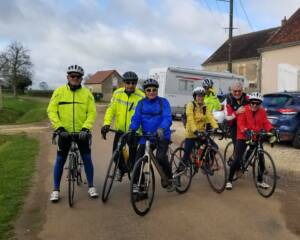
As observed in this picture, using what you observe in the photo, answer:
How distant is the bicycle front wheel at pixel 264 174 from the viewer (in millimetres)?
6672

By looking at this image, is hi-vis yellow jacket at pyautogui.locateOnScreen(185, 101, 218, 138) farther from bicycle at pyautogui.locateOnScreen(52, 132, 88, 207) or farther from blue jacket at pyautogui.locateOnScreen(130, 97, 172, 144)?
bicycle at pyautogui.locateOnScreen(52, 132, 88, 207)

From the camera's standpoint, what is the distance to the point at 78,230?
5.05m

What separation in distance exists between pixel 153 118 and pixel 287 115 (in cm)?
707

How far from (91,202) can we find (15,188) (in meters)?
1.66

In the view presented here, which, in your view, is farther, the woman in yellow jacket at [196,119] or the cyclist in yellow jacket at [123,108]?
the woman in yellow jacket at [196,119]

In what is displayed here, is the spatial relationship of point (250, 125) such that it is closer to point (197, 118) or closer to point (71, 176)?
point (197, 118)

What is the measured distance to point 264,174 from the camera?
6.87 metres

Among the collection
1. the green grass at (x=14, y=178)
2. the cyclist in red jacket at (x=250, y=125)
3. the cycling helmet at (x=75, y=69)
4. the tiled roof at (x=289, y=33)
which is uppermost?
the tiled roof at (x=289, y=33)

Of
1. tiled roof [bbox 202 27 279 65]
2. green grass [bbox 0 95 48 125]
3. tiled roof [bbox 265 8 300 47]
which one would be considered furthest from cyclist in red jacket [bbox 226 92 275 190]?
tiled roof [bbox 202 27 279 65]

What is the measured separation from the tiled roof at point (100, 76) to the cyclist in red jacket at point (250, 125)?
3847 inches

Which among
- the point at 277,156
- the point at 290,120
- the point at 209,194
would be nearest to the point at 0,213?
the point at 209,194

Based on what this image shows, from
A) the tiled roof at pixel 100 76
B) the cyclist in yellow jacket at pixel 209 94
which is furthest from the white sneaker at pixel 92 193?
the tiled roof at pixel 100 76

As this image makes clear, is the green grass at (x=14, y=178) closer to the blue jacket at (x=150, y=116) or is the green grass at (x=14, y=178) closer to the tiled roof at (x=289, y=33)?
the blue jacket at (x=150, y=116)

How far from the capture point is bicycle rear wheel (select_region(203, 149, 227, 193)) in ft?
22.7
